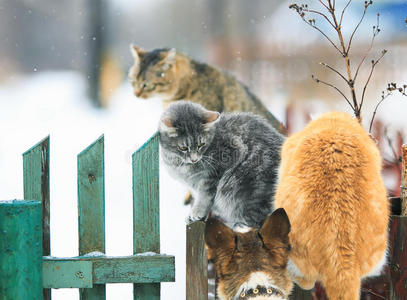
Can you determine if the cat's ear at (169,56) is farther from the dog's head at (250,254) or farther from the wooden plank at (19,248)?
the dog's head at (250,254)

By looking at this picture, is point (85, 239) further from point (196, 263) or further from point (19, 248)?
point (196, 263)

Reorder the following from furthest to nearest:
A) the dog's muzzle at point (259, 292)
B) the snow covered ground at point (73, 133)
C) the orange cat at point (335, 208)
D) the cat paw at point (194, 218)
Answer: the snow covered ground at point (73, 133), the cat paw at point (194, 218), the orange cat at point (335, 208), the dog's muzzle at point (259, 292)

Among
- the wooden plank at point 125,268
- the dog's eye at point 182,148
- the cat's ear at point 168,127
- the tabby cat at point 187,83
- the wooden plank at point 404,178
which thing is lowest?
the wooden plank at point 125,268

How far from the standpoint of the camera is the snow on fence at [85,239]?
1.65 metres

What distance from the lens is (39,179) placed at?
5.89 feet

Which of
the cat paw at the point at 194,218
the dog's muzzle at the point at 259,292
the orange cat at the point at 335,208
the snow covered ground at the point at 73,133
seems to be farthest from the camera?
the snow covered ground at the point at 73,133

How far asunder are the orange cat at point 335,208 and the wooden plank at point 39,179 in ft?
2.55

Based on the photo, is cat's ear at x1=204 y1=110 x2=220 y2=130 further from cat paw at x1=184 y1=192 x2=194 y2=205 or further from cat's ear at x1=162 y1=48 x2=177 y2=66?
cat's ear at x1=162 y1=48 x2=177 y2=66

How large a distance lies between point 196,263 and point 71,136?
7.11 feet

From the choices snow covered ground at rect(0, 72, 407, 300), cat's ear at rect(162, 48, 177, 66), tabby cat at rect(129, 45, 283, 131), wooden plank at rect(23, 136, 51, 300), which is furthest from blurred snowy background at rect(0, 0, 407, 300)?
wooden plank at rect(23, 136, 51, 300)

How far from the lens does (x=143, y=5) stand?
3.97m

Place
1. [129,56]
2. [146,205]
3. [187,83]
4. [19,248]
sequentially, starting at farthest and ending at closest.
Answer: [129,56]
[187,83]
[146,205]
[19,248]

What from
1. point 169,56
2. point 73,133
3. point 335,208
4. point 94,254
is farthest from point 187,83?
point 335,208

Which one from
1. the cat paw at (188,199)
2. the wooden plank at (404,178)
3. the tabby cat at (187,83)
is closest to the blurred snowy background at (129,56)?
the tabby cat at (187,83)
